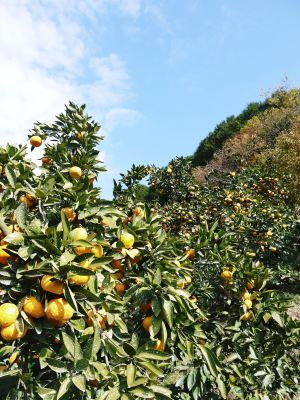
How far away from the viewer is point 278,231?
6.34 m

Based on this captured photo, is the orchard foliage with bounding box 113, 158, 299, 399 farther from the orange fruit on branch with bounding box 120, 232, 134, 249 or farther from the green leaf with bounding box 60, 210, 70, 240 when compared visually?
the green leaf with bounding box 60, 210, 70, 240

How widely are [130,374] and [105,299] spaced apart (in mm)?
320

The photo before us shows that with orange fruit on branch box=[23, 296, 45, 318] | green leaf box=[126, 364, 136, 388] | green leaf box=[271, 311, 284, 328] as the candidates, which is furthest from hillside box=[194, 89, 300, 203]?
orange fruit on branch box=[23, 296, 45, 318]

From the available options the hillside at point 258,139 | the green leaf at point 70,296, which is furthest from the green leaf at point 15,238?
the hillside at point 258,139

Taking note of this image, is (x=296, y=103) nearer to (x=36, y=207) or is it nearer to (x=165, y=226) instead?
(x=165, y=226)

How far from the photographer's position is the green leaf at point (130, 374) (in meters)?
1.32

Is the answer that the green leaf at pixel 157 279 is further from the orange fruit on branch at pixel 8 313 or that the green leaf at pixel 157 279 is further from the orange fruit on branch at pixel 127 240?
the orange fruit on branch at pixel 8 313

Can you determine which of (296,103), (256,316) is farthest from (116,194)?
(296,103)

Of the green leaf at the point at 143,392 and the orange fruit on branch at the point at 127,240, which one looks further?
the orange fruit on branch at the point at 127,240

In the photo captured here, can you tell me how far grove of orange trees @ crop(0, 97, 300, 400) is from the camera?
122 centimetres

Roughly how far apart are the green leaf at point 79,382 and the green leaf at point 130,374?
0.21 metres

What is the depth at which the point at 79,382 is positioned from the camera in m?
1.17

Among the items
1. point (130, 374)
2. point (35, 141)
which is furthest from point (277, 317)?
point (35, 141)

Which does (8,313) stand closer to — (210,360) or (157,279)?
(157,279)
